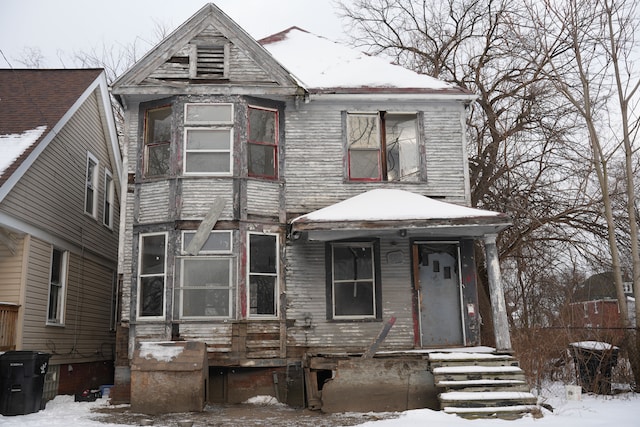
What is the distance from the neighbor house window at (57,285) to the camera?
521 inches

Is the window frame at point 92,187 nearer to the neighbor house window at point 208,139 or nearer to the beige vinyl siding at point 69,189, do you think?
the beige vinyl siding at point 69,189

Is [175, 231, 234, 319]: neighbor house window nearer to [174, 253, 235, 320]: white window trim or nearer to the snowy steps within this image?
[174, 253, 235, 320]: white window trim

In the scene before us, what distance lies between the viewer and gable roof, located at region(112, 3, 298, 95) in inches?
479

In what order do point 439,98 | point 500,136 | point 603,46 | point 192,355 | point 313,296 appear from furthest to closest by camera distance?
point 500,136 → point 603,46 → point 439,98 → point 313,296 → point 192,355

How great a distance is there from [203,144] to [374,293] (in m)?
4.55

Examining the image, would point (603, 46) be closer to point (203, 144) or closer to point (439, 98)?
point (439, 98)

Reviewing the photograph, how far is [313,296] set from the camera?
12.0 metres

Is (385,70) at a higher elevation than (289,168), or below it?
higher

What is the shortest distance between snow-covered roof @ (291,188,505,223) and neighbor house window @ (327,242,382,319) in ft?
3.18

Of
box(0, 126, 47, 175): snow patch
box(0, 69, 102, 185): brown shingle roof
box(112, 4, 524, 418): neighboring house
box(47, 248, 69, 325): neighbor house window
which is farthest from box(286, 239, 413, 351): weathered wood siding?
box(0, 69, 102, 185): brown shingle roof

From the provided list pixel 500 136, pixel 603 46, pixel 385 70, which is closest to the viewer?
pixel 385 70

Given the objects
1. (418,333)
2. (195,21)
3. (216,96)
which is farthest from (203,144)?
(418,333)

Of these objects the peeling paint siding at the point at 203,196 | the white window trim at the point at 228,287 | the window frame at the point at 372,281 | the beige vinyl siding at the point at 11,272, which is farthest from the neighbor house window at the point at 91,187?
the window frame at the point at 372,281

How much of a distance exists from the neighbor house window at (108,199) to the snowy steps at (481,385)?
10.6 metres
